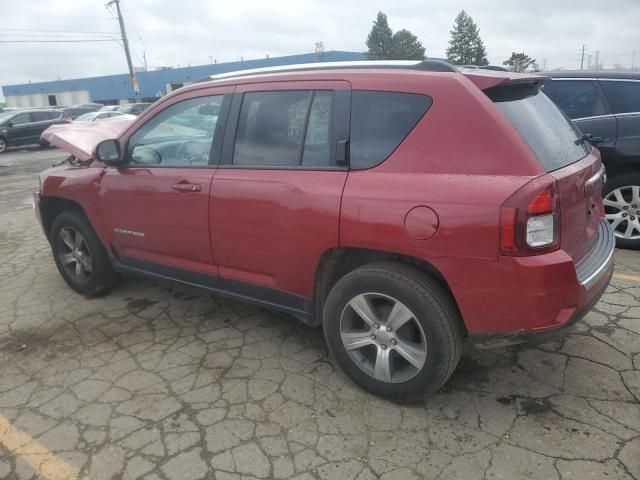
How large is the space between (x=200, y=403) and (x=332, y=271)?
1054 millimetres

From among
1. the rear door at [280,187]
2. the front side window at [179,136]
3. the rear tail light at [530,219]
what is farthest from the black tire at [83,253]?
the rear tail light at [530,219]

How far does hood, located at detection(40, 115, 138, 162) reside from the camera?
4.12 meters

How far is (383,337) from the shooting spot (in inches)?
104

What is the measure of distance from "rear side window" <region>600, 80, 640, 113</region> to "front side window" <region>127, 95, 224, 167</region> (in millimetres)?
3882

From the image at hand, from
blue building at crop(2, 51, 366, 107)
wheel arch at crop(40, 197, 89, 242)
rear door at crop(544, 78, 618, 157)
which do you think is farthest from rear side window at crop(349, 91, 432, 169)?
blue building at crop(2, 51, 366, 107)

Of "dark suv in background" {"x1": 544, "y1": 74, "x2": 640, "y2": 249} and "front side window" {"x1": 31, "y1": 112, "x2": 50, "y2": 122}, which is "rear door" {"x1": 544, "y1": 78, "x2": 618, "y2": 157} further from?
"front side window" {"x1": 31, "y1": 112, "x2": 50, "y2": 122}

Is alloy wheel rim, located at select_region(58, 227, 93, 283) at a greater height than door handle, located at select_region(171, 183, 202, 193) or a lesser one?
lesser

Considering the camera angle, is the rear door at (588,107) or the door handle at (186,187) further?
the rear door at (588,107)

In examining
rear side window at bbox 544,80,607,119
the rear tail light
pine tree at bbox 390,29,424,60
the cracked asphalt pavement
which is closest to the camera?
the rear tail light

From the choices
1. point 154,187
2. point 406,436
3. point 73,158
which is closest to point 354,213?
point 406,436

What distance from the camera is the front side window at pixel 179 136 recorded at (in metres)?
3.31

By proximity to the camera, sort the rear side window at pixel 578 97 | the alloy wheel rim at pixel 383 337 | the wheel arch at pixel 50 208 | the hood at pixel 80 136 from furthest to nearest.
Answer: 1. the rear side window at pixel 578 97
2. the wheel arch at pixel 50 208
3. the hood at pixel 80 136
4. the alloy wheel rim at pixel 383 337

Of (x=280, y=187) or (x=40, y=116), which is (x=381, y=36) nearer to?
(x=40, y=116)

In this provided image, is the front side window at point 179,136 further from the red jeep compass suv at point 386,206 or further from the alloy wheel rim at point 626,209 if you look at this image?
the alloy wheel rim at point 626,209
